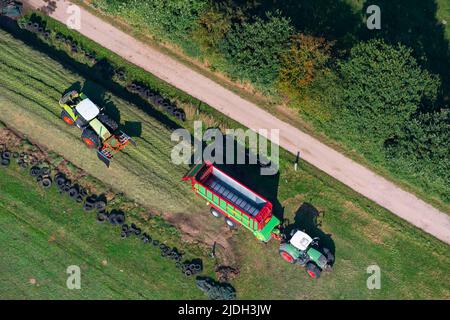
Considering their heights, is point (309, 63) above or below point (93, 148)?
above

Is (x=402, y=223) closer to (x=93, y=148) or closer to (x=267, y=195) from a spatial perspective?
(x=267, y=195)

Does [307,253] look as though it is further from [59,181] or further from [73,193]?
[59,181]

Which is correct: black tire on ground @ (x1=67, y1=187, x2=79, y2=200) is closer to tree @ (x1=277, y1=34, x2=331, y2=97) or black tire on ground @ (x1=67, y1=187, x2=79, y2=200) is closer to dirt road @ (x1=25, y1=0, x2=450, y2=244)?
dirt road @ (x1=25, y1=0, x2=450, y2=244)

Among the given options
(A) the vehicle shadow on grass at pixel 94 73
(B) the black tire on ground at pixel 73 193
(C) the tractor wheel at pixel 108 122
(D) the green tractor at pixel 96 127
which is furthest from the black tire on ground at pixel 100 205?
(A) the vehicle shadow on grass at pixel 94 73

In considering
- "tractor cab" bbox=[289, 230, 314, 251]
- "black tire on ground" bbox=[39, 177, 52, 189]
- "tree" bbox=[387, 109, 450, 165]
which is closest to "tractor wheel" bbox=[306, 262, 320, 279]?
"tractor cab" bbox=[289, 230, 314, 251]

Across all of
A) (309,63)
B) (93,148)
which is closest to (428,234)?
(309,63)
